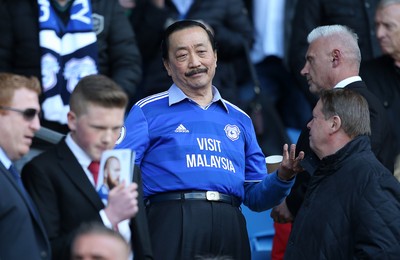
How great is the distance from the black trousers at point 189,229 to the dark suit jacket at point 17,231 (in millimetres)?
1207

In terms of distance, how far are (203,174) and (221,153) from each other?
19cm

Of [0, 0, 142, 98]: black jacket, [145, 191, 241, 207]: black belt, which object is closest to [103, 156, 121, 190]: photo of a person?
[145, 191, 241, 207]: black belt

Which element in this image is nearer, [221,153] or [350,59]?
[221,153]

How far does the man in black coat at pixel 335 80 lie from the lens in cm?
745

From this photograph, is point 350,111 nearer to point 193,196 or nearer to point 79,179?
point 193,196

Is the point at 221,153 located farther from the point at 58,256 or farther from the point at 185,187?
the point at 58,256

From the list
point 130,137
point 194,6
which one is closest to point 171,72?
point 130,137

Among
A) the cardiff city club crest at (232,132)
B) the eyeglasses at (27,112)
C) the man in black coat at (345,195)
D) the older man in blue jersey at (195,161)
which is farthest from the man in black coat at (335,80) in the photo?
the eyeglasses at (27,112)

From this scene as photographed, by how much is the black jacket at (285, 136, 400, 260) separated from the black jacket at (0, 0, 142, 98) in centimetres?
259

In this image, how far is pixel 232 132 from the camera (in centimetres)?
717

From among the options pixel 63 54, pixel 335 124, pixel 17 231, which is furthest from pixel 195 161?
pixel 63 54

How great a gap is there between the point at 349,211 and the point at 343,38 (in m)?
1.58

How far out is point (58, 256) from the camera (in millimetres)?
5812

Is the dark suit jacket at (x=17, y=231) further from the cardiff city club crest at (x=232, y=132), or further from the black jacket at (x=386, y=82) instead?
the black jacket at (x=386, y=82)
